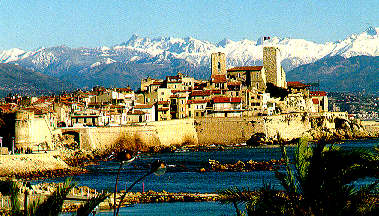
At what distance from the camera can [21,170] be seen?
51.4 meters

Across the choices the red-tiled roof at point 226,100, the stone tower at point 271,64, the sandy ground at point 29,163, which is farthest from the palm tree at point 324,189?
the stone tower at point 271,64

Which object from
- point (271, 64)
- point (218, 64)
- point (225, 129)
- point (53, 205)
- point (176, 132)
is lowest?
point (53, 205)

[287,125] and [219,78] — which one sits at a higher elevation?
[219,78]

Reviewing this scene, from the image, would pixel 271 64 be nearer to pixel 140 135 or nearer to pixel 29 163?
pixel 140 135

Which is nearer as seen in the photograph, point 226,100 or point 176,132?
point 176,132

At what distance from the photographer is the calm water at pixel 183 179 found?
34656 millimetres

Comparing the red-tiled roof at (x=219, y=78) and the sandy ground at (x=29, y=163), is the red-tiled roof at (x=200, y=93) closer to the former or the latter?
the red-tiled roof at (x=219, y=78)

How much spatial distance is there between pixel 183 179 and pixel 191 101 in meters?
38.2

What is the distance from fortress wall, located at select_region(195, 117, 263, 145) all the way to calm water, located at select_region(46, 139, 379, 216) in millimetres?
11301

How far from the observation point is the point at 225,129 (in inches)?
3270

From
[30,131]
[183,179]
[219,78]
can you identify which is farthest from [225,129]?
[183,179]

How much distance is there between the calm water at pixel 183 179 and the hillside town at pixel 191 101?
1115 centimetres

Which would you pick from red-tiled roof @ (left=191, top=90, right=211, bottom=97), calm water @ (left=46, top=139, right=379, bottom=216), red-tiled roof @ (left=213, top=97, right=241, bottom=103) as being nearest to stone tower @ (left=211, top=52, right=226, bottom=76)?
red-tiled roof @ (left=191, top=90, right=211, bottom=97)

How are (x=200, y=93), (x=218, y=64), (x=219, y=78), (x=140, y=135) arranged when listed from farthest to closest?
1. (x=218, y=64)
2. (x=219, y=78)
3. (x=200, y=93)
4. (x=140, y=135)
